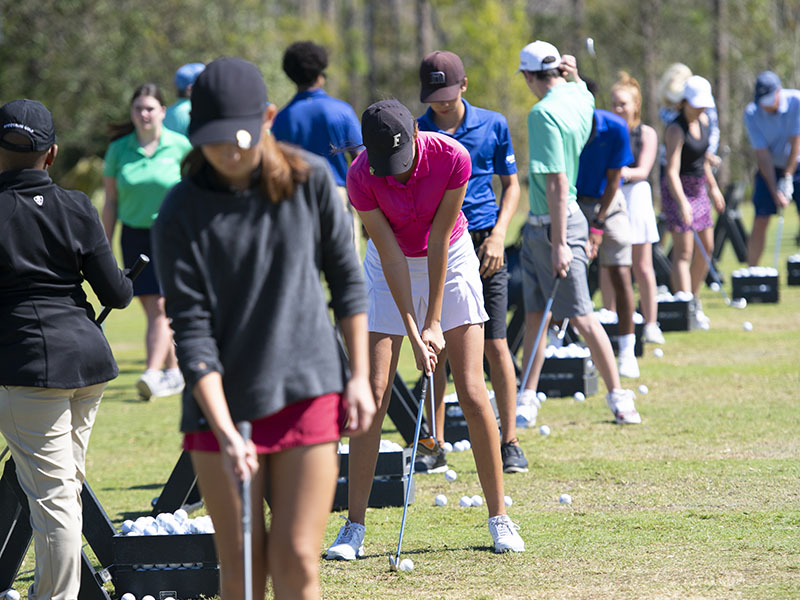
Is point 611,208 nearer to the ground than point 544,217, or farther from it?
nearer to the ground

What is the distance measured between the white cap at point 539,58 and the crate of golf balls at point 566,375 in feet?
7.75

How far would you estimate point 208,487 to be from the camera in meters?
3.27

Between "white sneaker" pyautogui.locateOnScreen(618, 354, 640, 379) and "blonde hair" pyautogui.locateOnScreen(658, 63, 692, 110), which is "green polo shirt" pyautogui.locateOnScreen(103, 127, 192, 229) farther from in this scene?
"blonde hair" pyautogui.locateOnScreen(658, 63, 692, 110)

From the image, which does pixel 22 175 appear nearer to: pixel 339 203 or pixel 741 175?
pixel 339 203

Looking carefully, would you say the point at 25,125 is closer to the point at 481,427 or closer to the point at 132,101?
the point at 481,427

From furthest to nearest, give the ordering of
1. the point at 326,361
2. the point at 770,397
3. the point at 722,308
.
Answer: the point at 722,308, the point at 770,397, the point at 326,361

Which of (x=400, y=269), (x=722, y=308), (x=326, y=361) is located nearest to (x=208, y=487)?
(x=326, y=361)

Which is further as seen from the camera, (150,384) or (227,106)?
(150,384)

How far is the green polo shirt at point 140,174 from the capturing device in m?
9.06

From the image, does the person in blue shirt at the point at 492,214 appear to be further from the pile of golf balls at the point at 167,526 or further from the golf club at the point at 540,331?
the pile of golf balls at the point at 167,526

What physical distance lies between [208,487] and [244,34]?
32.0 metres

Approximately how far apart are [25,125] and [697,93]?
7.32m

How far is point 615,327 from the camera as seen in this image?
982 cm

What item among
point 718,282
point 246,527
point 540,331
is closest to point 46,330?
point 246,527
